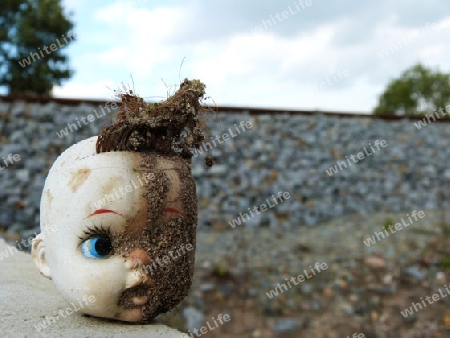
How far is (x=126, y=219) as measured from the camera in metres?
2.53

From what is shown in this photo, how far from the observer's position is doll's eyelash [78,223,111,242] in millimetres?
2545

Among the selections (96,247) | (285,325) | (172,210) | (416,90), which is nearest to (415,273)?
(285,325)

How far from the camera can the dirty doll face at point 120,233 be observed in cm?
252

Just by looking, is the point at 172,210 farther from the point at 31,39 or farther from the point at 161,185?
the point at 31,39

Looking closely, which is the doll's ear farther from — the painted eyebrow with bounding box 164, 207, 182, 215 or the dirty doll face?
the painted eyebrow with bounding box 164, 207, 182, 215

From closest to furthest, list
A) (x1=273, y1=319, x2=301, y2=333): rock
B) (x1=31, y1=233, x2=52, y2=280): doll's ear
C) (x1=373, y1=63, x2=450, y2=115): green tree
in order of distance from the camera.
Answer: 1. (x1=31, y1=233, x2=52, y2=280): doll's ear
2. (x1=273, y1=319, x2=301, y2=333): rock
3. (x1=373, y1=63, x2=450, y2=115): green tree

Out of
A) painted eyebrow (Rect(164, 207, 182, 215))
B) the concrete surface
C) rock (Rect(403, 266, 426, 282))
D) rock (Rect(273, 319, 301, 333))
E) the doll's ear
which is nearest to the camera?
the concrete surface

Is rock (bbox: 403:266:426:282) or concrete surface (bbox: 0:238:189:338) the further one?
rock (bbox: 403:266:426:282)

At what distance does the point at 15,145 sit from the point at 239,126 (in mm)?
3663

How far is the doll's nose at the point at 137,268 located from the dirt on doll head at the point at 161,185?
2 cm

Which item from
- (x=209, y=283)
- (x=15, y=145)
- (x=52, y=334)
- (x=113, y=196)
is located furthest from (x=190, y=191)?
(x=15, y=145)

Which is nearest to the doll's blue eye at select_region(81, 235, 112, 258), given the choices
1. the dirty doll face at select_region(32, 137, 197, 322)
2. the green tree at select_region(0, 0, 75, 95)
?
the dirty doll face at select_region(32, 137, 197, 322)

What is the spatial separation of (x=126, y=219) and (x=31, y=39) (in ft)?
45.5

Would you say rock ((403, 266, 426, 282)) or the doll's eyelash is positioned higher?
the doll's eyelash
